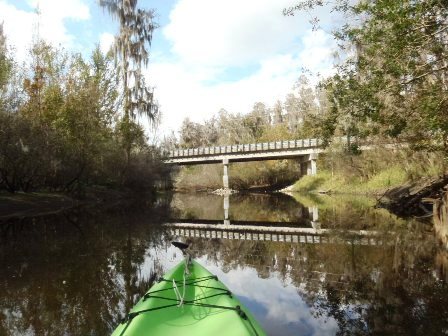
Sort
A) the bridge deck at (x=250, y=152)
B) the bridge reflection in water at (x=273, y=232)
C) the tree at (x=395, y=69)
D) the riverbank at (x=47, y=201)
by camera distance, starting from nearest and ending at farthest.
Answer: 1. the tree at (x=395, y=69)
2. the bridge reflection in water at (x=273, y=232)
3. the riverbank at (x=47, y=201)
4. the bridge deck at (x=250, y=152)

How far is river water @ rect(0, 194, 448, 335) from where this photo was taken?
6.06 metres

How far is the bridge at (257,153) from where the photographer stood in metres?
48.1

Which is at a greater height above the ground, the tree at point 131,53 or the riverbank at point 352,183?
the tree at point 131,53

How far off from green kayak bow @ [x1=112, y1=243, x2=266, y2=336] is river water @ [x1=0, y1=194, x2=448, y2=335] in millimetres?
1028

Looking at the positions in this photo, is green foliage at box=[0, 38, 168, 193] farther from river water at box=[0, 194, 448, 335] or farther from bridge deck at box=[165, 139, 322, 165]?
bridge deck at box=[165, 139, 322, 165]

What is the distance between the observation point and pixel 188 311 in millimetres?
5137

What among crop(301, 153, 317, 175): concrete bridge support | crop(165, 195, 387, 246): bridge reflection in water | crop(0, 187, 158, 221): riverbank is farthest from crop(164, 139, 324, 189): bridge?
crop(165, 195, 387, 246): bridge reflection in water

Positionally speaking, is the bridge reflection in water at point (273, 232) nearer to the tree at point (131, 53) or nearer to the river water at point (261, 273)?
the river water at point (261, 273)

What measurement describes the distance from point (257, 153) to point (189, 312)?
4704 cm

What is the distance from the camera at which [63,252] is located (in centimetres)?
1176

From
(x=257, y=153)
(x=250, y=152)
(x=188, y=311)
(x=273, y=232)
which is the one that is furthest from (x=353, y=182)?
(x=188, y=311)

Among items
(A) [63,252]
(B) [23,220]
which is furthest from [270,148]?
(A) [63,252]

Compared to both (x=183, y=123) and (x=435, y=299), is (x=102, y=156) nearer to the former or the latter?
(x=435, y=299)

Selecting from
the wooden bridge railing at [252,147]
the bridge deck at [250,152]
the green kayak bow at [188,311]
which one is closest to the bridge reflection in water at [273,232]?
the green kayak bow at [188,311]
